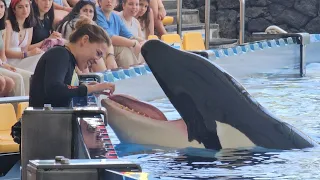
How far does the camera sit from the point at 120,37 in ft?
29.2

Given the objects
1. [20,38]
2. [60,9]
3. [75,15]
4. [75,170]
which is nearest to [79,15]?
[75,15]

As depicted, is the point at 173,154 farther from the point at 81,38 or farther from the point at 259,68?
the point at 259,68

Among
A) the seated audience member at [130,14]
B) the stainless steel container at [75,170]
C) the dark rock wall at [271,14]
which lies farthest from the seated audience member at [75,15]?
the dark rock wall at [271,14]

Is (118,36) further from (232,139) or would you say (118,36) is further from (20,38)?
(232,139)

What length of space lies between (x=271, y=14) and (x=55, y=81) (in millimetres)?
11360

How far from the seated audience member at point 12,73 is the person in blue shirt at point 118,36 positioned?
70.9 inches

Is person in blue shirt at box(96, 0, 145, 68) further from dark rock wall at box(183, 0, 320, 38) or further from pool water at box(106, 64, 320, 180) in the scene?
dark rock wall at box(183, 0, 320, 38)

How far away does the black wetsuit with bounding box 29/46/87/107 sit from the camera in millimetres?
4105

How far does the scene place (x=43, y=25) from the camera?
770 centimetres

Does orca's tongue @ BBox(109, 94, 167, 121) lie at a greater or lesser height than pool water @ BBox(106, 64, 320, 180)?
greater

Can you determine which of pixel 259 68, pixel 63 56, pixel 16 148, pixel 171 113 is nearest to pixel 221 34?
pixel 259 68

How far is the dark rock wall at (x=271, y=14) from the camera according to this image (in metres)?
15.0

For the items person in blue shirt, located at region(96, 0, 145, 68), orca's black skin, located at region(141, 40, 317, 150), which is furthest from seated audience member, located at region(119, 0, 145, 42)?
orca's black skin, located at region(141, 40, 317, 150)

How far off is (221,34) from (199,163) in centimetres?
1104
